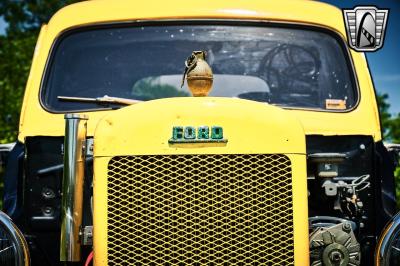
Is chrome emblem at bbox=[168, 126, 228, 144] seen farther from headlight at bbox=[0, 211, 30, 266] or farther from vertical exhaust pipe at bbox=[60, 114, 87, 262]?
headlight at bbox=[0, 211, 30, 266]

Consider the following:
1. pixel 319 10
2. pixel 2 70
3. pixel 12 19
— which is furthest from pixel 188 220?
pixel 12 19

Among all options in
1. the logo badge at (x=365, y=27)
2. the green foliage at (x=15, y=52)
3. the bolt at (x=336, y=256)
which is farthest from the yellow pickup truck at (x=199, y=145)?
the green foliage at (x=15, y=52)

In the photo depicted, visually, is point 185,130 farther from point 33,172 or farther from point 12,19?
point 12,19

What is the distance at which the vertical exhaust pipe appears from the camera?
3.46 m

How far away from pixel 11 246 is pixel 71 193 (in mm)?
337

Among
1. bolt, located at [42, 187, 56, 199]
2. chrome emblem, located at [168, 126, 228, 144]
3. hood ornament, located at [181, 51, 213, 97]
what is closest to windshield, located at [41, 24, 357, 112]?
bolt, located at [42, 187, 56, 199]

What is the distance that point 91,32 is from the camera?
189 inches

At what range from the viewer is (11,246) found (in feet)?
11.5

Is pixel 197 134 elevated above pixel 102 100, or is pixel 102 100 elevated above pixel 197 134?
pixel 102 100

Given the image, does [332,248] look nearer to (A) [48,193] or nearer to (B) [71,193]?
(B) [71,193]

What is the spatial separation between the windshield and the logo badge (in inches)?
9.6

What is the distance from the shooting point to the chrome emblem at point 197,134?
10.7 feet

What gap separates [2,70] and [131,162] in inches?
413

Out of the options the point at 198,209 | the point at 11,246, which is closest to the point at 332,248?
the point at 198,209
